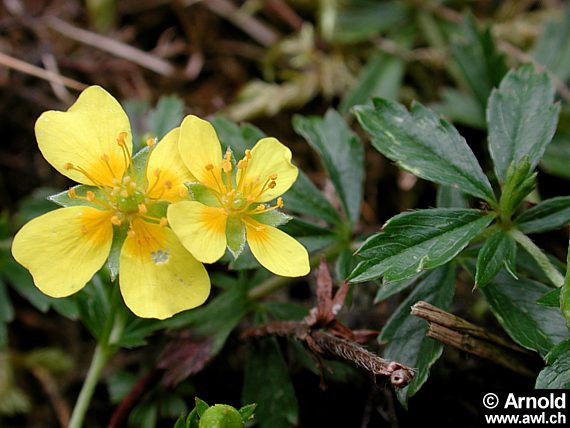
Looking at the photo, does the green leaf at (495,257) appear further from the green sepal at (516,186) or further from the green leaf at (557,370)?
the green leaf at (557,370)

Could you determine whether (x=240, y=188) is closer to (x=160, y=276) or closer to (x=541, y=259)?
(x=160, y=276)

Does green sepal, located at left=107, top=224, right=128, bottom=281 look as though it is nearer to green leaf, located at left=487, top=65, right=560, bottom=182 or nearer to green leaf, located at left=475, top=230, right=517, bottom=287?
green leaf, located at left=475, top=230, right=517, bottom=287

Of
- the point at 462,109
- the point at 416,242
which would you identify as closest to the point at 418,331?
the point at 416,242

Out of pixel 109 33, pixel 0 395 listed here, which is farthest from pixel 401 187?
pixel 0 395

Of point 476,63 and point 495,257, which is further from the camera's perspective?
point 476,63

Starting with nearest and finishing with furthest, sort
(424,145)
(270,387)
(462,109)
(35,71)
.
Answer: (424,145)
(270,387)
(35,71)
(462,109)

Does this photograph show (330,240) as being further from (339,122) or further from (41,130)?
(41,130)

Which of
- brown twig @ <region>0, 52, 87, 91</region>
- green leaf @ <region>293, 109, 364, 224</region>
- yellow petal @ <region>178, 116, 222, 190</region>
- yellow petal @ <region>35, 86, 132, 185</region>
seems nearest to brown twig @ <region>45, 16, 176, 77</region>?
brown twig @ <region>0, 52, 87, 91</region>
